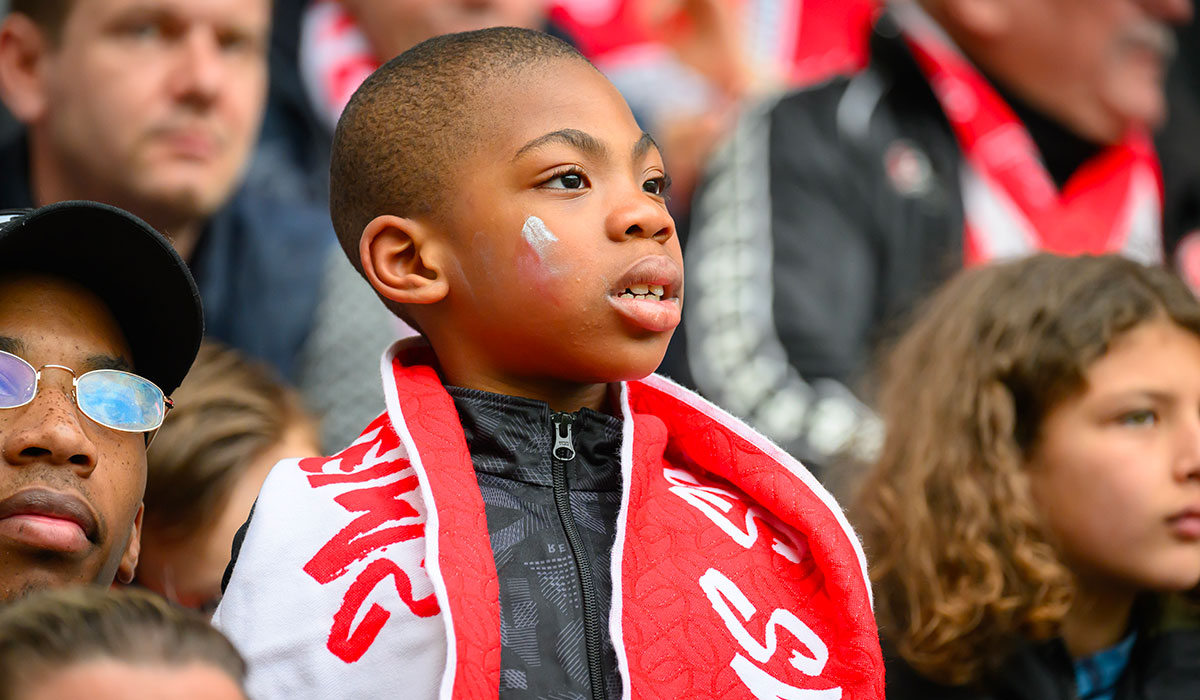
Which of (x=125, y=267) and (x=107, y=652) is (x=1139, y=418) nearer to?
(x=125, y=267)

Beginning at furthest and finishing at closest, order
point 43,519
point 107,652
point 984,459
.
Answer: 1. point 984,459
2. point 43,519
3. point 107,652

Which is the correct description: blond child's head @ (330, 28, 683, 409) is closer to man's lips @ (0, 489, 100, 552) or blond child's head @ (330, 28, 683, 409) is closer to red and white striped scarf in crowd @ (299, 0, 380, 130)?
man's lips @ (0, 489, 100, 552)

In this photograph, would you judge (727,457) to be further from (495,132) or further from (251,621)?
(251,621)

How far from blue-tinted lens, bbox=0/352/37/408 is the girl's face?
1789 millimetres

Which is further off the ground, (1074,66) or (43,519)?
(43,519)

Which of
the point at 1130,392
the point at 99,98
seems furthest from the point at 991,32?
the point at 99,98

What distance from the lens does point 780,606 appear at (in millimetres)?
1926

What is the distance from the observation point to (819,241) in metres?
3.94

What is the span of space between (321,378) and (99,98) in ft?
2.74

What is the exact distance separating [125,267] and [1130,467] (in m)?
1.73

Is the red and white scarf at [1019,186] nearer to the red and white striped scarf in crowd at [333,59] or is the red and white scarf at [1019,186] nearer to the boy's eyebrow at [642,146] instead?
the red and white striped scarf in crowd at [333,59]

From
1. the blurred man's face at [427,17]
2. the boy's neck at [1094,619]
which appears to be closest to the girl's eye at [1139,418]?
the boy's neck at [1094,619]

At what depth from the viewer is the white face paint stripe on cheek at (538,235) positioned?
193 cm

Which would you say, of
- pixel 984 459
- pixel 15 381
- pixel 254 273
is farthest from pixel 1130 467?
pixel 254 273
